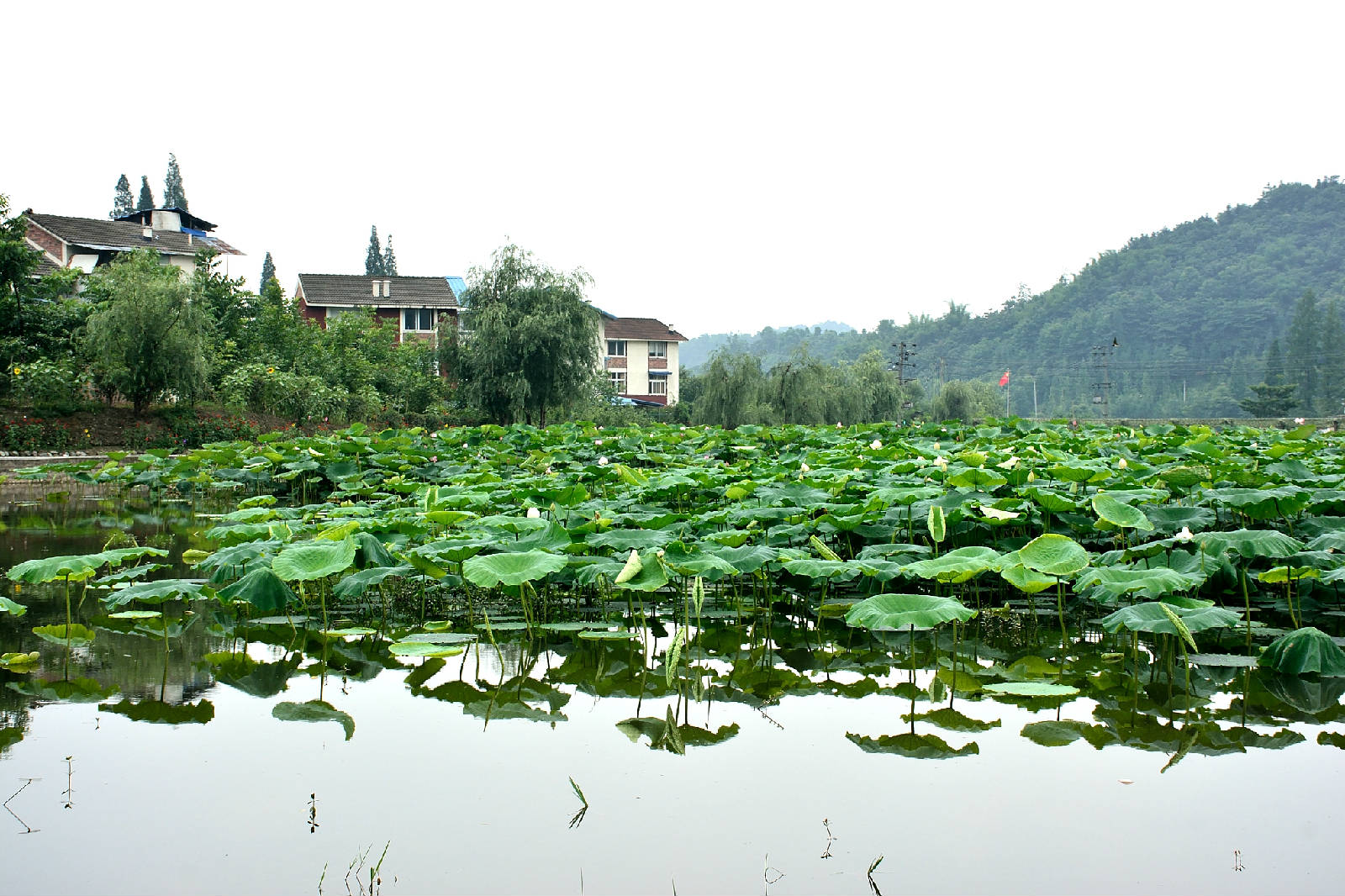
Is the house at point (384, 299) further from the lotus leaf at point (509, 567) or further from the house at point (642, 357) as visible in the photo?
the lotus leaf at point (509, 567)

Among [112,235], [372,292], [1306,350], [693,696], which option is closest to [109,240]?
[112,235]

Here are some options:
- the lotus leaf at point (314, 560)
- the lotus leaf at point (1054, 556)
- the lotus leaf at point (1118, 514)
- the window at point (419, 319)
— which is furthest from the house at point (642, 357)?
the lotus leaf at point (1054, 556)

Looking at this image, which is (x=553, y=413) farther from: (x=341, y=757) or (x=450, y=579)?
(x=341, y=757)

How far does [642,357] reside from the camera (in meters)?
52.3

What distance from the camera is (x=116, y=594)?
3900mm

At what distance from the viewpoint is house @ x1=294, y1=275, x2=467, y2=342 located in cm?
4284

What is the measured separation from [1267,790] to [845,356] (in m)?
85.2

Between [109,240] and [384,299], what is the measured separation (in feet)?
36.8

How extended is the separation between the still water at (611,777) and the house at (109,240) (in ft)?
105

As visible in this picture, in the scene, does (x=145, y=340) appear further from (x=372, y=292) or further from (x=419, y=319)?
(x=372, y=292)

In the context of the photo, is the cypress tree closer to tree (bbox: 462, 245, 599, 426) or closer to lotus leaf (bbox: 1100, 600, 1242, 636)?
tree (bbox: 462, 245, 599, 426)

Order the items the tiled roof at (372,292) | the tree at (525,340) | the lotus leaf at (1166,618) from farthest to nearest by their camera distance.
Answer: the tiled roof at (372,292)
the tree at (525,340)
the lotus leaf at (1166,618)

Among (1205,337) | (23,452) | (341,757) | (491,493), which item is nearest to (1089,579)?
(341,757)

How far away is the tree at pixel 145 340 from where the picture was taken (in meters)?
17.5
